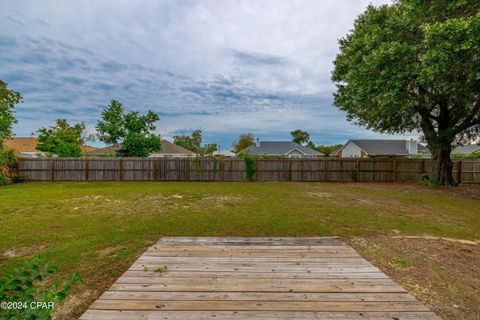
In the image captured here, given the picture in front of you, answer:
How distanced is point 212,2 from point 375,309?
10.4 metres

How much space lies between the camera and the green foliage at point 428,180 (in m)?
13.0

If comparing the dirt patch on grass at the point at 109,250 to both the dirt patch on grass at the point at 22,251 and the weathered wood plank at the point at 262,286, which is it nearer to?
the dirt patch on grass at the point at 22,251

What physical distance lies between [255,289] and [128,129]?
2013 centimetres

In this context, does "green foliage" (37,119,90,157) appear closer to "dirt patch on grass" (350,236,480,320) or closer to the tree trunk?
"dirt patch on grass" (350,236,480,320)

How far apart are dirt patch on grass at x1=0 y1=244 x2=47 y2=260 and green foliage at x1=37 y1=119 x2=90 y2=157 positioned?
19.0 meters

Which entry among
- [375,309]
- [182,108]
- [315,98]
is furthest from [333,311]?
[182,108]

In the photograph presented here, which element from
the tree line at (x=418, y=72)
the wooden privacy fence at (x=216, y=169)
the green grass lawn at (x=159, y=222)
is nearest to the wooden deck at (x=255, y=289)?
the green grass lawn at (x=159, y=222)

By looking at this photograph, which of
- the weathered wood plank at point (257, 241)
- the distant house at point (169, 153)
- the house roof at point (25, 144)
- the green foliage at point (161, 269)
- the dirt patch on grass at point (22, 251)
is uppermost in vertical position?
the house roof at point (25, 144)

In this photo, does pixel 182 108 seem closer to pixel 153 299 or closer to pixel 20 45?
pixel 20 45

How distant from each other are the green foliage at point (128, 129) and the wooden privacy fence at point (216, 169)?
440 cm

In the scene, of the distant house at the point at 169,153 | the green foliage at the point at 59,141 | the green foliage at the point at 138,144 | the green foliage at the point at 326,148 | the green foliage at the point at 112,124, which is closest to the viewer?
the green foliage at the point at 112,124

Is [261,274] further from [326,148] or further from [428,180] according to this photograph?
[326,148]

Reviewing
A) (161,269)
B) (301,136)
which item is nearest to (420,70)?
(161,269)

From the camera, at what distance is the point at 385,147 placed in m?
33.3
